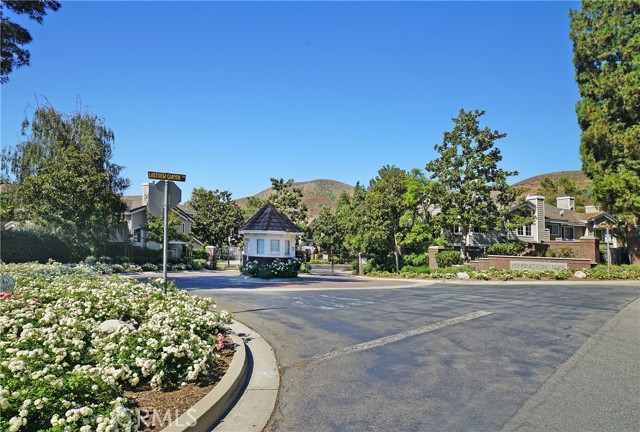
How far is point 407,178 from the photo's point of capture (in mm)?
36156

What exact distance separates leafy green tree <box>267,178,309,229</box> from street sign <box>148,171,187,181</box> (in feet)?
132

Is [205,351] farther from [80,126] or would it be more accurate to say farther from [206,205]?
[206,205]

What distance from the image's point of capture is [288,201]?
5059 centimetres

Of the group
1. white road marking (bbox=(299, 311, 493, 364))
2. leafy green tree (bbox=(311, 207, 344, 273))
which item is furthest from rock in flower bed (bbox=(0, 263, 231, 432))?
leafy green tree (bbox=(311, 207, 344, 273))

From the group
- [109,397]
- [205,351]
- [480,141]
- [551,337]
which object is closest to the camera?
[109,397]

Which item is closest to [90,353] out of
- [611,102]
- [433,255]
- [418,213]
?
[433,255]

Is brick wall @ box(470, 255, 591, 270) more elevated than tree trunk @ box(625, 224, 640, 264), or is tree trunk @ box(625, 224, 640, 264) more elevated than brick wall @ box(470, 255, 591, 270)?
tree trunk @ box(625, 224, 640, 264)

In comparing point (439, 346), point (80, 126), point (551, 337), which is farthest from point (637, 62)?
point (80, 126)

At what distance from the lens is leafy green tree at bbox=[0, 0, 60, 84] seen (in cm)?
1692

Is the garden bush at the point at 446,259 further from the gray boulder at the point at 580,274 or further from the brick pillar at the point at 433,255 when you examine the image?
the gray boulder at the point at 580,274

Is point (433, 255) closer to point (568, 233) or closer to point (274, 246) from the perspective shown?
point (274, 246)

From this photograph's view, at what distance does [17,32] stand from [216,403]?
19148 millimetres

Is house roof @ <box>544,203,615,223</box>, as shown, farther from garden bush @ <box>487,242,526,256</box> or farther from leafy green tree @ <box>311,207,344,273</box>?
leafy green tree @ <box>311,207,344,273</box>

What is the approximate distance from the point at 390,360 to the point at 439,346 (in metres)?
1.43
